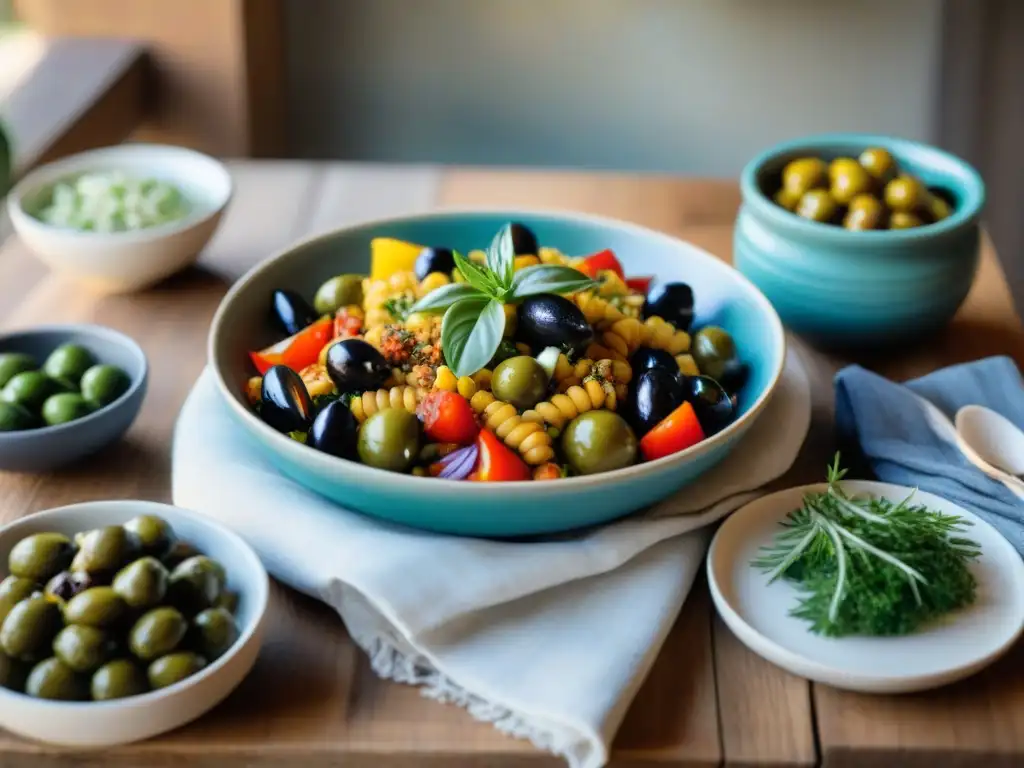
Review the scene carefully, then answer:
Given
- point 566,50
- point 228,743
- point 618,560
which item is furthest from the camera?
point 566,50

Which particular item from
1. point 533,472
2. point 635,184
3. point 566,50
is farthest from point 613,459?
point 566,50

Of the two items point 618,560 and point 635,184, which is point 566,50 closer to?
point 635,184

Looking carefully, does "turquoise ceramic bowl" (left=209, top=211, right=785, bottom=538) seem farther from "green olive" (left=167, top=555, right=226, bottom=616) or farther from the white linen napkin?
"green olive" (left=167, top=555, right=226, bottom=616)

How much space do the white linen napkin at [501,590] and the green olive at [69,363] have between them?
217mm

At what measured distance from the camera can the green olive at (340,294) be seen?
137 cm

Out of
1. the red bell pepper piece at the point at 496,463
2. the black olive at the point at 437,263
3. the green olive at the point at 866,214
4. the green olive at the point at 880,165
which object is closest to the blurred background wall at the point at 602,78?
the green olive at the point at 880,165

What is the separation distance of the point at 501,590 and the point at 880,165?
0.80m

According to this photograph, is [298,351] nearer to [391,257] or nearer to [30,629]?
[391,257]

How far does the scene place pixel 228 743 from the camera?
0.92m

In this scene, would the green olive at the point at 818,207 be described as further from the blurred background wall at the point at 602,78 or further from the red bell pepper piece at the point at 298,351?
the blurred background wall at the point at 602,78

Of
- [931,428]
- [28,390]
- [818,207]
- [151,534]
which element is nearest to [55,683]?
[151,534]

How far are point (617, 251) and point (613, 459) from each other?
484 mm

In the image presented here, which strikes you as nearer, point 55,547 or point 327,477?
point 55,547

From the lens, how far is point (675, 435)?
3.67 feet
